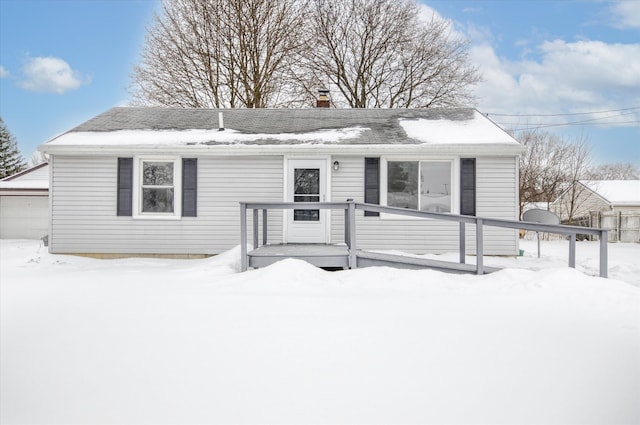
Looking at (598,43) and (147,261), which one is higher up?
(598,43)

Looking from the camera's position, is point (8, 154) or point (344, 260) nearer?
point (344, 260)

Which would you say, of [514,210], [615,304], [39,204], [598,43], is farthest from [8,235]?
[598,43]

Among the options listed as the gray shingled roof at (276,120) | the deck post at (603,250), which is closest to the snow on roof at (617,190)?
the gray shingled roof at (276,120)

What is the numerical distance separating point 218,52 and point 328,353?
1701cm

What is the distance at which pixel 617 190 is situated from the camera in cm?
2622

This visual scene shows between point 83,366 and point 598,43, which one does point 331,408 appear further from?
point 598,43

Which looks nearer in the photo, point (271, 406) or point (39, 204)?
point (271, 406)

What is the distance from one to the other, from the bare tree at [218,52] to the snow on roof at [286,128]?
7166 mm

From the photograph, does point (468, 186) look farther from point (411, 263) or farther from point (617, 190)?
point (617, 190)

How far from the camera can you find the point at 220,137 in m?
9.48

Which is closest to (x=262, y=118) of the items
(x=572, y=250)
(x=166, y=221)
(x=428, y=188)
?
(x=166, y=221)

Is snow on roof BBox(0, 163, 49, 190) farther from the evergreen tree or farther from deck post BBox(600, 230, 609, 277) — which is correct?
deck post BBox(600, 230, 609, 277)

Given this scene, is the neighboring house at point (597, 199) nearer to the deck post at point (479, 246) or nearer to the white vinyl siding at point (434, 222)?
the white vinyl siding at point (434, 222)

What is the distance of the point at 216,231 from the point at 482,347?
21.8ft
